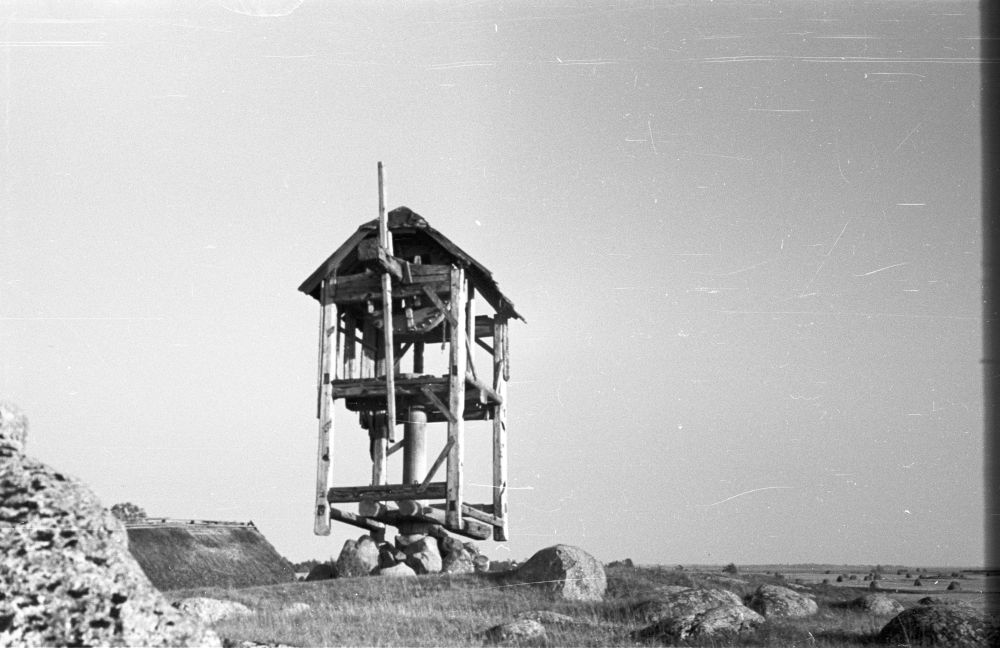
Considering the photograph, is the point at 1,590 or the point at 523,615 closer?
the point at 1,590

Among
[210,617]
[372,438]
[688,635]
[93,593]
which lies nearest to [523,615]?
[688,635]

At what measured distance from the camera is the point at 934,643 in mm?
12109

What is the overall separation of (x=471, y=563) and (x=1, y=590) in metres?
16.8

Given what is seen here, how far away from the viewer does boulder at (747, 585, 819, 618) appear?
51.1 ft

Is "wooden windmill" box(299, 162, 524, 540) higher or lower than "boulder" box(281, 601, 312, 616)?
higher

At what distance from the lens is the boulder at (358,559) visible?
63.6 feet

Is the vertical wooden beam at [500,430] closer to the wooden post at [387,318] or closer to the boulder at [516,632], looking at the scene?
the wooden post at [387,318]

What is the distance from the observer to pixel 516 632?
1174 centimetres

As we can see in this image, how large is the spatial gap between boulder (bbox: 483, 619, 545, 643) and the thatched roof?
1525 cm

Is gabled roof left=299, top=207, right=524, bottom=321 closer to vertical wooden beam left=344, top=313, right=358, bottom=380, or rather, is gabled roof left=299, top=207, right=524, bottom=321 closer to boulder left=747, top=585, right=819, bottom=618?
vertical wooden beam left=344, top=313, right=358, bottom=380

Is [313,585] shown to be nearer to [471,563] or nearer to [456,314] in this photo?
[471,563]

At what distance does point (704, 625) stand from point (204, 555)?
61.3ft

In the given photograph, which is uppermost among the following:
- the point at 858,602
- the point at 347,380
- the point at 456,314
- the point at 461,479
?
the point at 456,314

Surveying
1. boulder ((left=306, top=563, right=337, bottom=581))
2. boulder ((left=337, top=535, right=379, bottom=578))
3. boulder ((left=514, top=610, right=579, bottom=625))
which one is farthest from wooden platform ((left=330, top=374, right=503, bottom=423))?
boulder ((left=514, top=610, right=579, bottom=625))
